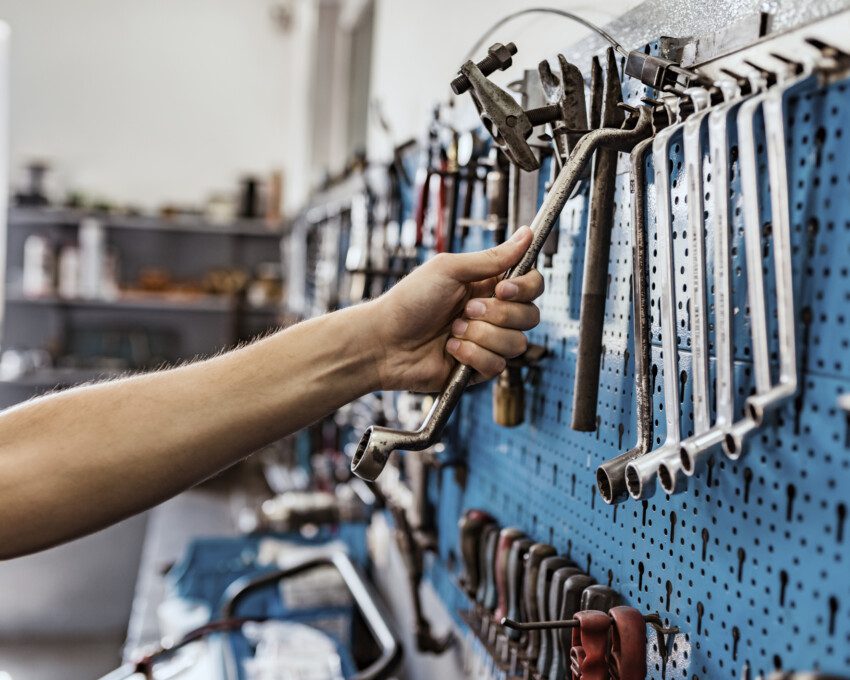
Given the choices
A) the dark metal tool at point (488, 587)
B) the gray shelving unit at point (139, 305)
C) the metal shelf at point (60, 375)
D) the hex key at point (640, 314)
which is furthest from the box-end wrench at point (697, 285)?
the metal shelf at point (60, 375)

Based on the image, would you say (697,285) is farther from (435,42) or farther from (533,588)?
(435,42)

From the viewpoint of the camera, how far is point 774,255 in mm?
813

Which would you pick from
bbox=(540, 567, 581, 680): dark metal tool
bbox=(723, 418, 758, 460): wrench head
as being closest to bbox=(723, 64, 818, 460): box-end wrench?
bbox=(723, 418, 758, 460): wrench head

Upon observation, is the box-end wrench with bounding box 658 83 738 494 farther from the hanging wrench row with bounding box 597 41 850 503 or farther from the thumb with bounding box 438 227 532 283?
the thumb with bounding box 438 227 532 283

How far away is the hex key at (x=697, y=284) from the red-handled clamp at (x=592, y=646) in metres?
0.21

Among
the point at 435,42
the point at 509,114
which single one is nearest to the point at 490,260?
the point at 509,114

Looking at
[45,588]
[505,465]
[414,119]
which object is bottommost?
[45,588]

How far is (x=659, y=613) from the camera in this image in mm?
1057

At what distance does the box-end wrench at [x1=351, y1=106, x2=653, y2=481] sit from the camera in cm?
104

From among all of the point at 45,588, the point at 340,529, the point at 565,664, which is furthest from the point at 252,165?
the point at 565,664

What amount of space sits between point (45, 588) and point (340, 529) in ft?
6.28

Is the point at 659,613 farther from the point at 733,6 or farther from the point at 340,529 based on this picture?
the point at 340,529

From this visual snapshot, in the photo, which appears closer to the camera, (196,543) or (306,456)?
(196,543)

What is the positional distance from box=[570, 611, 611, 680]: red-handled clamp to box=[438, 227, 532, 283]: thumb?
0.45 meters
